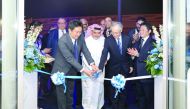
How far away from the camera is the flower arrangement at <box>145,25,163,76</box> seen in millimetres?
3129

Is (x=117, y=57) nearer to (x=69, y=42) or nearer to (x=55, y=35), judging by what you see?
(x=69, y=42)

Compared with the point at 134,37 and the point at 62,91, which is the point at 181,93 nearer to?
the point at 134,37

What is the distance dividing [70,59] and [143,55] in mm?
819

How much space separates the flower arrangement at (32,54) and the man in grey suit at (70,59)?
182 mm

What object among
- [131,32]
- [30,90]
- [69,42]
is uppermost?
[131,32]

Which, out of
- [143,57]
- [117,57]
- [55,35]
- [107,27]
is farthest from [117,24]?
[55,35]

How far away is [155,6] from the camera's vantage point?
10.2 ft

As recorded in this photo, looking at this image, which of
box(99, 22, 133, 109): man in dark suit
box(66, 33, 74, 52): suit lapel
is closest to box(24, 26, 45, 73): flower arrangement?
box(66, 33, 74, 52): suit lapel

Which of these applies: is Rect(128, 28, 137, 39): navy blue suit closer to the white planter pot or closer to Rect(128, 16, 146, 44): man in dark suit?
Rect(128, 16, 146, 44): man in dark suit

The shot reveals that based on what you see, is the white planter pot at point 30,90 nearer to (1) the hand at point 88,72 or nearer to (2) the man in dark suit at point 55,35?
(2) the man in dark suit at point 55,35

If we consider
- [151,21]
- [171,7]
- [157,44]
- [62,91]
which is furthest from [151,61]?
[62,91]

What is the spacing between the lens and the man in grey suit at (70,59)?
10.4 feet

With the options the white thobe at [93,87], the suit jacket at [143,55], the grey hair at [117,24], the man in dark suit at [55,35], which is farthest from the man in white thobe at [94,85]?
the suit jacket at [143,55]

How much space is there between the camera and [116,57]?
3.16 m
